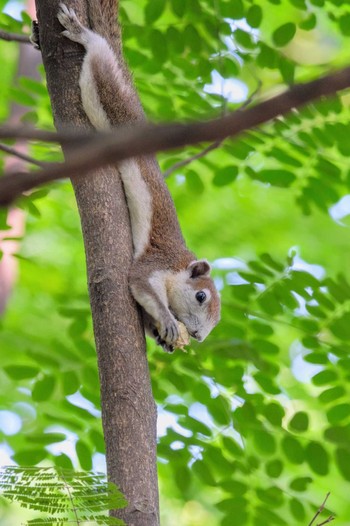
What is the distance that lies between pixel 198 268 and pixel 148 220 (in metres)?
0.49

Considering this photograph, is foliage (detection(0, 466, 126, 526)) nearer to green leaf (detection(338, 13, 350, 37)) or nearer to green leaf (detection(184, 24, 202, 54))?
green leaf (detection(184, 24, 202, 54))

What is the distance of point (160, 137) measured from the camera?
0.64 m

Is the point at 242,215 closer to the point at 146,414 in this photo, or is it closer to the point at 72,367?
the point at 72,367

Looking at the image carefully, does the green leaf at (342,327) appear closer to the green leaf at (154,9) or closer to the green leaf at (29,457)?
the green leaf at (29,457)

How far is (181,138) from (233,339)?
122 inches

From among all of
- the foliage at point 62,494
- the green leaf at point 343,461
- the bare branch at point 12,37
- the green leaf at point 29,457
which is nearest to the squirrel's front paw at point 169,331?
the green leaf at point 29,457

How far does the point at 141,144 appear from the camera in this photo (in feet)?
2.08

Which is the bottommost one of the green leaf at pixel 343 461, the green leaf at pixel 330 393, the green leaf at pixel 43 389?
the green leaf at pixel 343 461

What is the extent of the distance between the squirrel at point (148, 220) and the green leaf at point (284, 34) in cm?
94

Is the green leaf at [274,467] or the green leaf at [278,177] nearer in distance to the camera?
the green leaf at [274,467]

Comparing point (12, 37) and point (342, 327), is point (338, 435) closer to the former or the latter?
point (342, 327)

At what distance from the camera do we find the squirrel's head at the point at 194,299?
3594 millimetres

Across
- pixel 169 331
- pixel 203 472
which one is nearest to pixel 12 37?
pixel 169 331

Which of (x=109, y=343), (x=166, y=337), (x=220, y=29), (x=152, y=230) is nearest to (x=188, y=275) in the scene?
(x=152, y=230)
